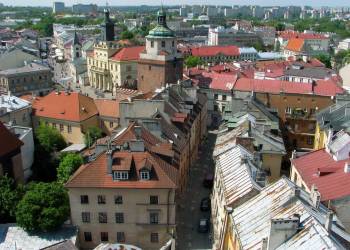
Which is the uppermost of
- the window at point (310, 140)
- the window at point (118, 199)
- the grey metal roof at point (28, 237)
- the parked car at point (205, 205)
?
the window at point (118, 199)

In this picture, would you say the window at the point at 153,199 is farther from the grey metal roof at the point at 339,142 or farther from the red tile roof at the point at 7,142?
the grey metal roof at the point at 339,142

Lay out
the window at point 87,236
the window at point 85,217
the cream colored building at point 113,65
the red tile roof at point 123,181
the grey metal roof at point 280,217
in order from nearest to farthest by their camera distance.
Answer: the grey metal roof at point 280,217
the red tile roof at point 123,181
the window at point 85,217
the window at point 87,236
the cream colored building at point 113,65

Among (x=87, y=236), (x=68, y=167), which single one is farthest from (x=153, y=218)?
(x=68, y=167)

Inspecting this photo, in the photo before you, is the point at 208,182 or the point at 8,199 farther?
the point at 208,182

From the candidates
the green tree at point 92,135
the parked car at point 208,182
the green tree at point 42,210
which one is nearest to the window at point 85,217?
the green tree at point 42,210

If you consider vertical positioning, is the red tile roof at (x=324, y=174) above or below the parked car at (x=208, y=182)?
above

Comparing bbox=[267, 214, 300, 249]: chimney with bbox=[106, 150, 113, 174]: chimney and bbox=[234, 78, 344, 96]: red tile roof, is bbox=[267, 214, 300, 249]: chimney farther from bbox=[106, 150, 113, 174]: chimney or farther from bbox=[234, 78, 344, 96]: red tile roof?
bbox=[234, 78, 344, 96]: red tile roof

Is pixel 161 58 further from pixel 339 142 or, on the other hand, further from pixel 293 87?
pixel 339 142
